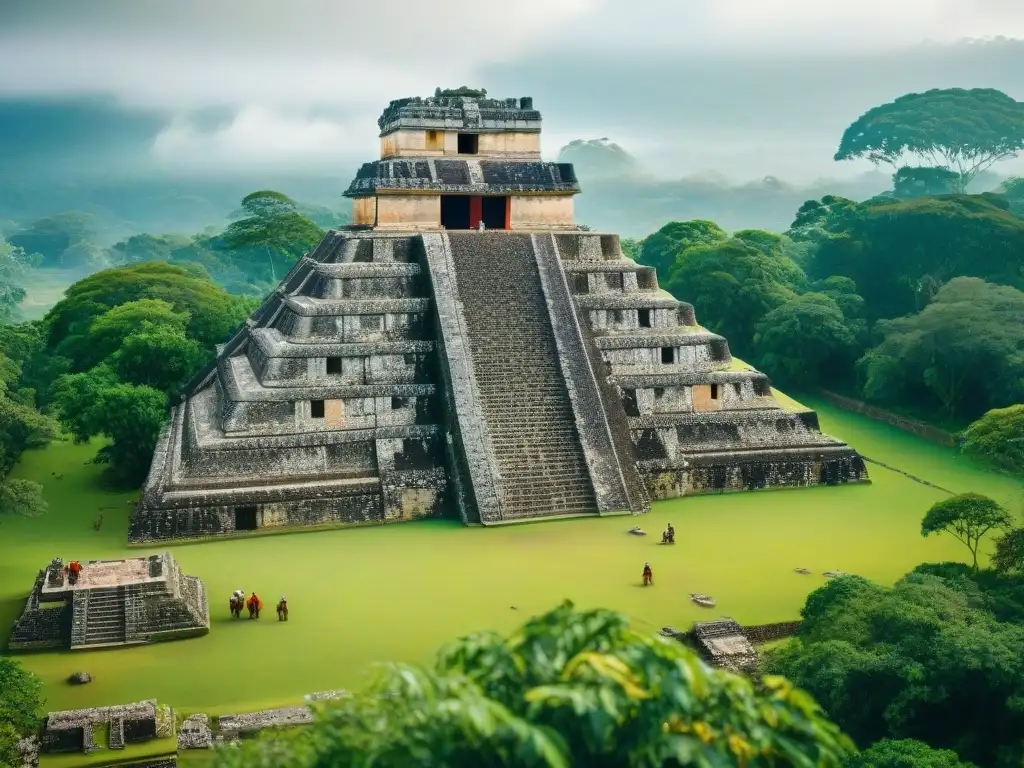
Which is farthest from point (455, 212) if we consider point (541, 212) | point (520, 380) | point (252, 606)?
point (252, 606)

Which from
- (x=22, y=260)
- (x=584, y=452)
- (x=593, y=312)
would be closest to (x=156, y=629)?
(x=584, y=452)

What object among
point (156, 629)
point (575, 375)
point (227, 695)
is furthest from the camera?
point (575, 375)

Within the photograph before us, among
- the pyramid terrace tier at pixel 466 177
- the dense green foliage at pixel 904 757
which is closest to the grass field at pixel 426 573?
the dense green foliage at pixel 904 757

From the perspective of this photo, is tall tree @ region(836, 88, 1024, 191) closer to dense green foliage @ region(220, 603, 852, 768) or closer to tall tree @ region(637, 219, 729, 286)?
tall tree @ region(637, 219, 729, 286)

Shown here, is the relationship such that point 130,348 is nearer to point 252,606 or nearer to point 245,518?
point 245,518

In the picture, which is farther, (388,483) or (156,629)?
(388,483)

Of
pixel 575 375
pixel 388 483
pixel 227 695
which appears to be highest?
pixel 575 375

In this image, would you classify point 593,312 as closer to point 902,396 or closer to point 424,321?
point 424,321
